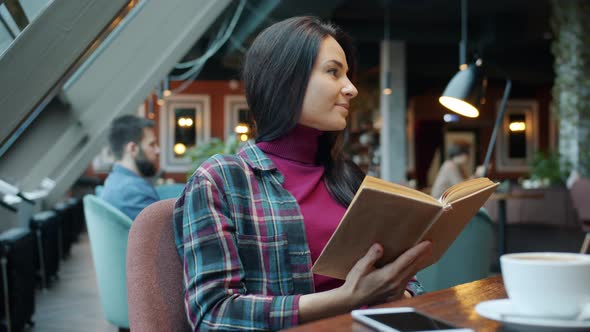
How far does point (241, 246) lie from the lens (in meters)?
1.24

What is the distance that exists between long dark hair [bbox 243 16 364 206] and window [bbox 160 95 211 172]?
44.7 feet

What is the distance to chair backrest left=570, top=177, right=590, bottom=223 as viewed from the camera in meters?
6.01

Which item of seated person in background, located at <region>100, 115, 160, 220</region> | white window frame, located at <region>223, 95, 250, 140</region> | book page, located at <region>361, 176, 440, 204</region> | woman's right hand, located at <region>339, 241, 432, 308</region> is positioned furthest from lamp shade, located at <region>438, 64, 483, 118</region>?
white window frame, located at <region>223, 95, 250, 140</region>

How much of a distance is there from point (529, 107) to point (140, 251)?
55.7ft

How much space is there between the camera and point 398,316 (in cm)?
88

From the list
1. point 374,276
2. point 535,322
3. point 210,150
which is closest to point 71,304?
point 210,150

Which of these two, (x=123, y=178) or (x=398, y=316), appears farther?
(x=123, y=178)

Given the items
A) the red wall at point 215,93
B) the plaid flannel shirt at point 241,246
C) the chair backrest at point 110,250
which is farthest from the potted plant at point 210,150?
the red wall at point 215,93

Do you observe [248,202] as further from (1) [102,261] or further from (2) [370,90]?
(2) [370,90]

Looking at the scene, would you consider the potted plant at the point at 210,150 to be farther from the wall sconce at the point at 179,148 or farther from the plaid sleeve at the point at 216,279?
the wall sconce at the point at 179,148

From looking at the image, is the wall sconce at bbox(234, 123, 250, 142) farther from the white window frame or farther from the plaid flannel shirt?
the white window frame

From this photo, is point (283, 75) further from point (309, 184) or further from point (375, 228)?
point (375, 228)

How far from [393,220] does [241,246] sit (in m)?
0.33

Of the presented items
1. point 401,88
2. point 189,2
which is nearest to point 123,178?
point 189,2
